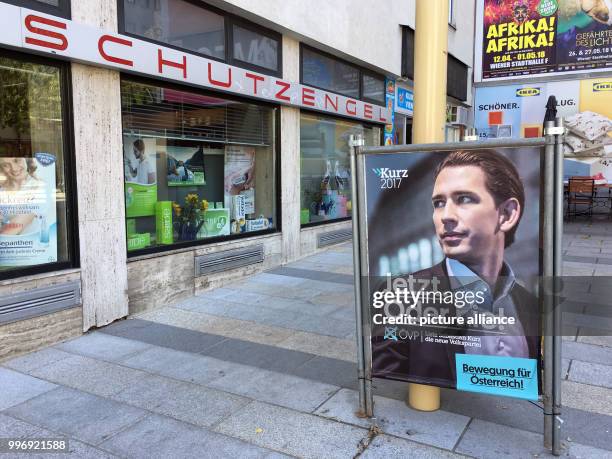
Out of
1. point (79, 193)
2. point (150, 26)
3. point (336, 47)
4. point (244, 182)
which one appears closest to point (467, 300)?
point (79, 193)

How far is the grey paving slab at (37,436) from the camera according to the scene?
2994 millimetres

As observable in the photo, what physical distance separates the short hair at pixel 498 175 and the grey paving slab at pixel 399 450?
1247mm

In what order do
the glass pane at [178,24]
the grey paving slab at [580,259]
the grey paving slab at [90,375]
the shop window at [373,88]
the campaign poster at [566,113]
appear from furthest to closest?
the campaign poster at [566,113], the shop window at [373,88], the grey paving slab at [580,259], the glass pane at [178,24], the grey paving slab at [90,375]

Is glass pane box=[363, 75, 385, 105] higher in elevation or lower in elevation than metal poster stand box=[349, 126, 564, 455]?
higher

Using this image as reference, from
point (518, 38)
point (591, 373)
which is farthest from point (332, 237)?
point (518, 38)

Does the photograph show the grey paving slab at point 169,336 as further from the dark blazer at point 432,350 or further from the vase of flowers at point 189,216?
the dark blazer at point 432,350

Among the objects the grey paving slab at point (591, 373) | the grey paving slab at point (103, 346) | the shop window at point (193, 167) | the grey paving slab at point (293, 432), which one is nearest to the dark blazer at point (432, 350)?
the grey paving slab at point (293, 432)

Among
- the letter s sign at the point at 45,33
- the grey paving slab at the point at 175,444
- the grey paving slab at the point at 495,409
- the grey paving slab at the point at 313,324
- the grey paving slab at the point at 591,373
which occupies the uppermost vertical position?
the letter s sign at the point at 45,33

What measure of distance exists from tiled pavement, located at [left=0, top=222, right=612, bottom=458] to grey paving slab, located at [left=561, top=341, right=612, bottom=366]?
17 mm

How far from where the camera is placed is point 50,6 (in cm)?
464

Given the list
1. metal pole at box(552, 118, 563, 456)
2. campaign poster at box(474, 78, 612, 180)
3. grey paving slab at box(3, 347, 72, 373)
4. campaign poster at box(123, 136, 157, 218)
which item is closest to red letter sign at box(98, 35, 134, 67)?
campaign poster at box(123, 136, 157, 218)

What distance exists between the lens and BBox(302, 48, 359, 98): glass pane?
8.75 metres

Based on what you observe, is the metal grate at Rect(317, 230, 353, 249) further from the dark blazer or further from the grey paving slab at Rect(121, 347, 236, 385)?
the dark blazer

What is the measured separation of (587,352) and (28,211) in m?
5.27
